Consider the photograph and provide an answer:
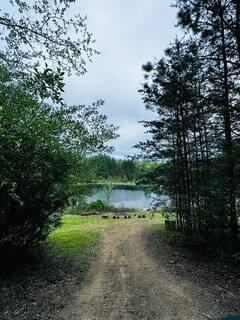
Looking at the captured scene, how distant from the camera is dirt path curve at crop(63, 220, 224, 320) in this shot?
4575 millimetres

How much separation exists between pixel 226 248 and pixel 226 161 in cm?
240

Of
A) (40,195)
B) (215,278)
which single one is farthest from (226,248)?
(40,195)

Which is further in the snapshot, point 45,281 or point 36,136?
point 45,281

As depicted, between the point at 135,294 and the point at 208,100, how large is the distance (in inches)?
179

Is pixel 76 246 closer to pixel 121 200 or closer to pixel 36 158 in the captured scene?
pixel 36 158

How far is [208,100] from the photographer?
7.15 m

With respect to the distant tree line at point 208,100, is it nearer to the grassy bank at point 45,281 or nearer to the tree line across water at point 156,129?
the tree line across water at point 156,129

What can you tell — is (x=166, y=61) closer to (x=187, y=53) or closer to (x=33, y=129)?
(x=187, y=53)

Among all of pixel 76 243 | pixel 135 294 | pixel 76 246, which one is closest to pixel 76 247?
pixel 76 246

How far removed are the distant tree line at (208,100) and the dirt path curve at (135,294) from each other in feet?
6.51

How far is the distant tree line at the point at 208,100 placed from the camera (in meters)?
6.97

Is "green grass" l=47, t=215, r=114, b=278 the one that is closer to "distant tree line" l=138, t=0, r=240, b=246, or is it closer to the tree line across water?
the tree line across water

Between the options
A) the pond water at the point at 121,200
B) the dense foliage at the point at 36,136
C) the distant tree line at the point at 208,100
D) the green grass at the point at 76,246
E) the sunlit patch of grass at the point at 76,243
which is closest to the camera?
the dense foliage at the point at 36,136

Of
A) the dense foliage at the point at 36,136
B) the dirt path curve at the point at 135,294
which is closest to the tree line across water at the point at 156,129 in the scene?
the dense foliage at the point at 36,136
